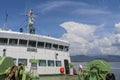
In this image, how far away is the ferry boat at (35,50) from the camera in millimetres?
23392

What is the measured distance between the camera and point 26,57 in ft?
79.8

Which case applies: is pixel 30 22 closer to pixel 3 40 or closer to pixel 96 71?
pixel 3 40

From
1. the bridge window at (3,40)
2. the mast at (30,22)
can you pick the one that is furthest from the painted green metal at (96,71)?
the mast at (30,22)

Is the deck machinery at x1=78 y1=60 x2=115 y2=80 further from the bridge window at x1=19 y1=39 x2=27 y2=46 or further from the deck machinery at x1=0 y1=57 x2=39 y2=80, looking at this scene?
the bridge window at x1=19 y1=39 x2=27 y2=46

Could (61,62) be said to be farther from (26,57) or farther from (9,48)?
(9,48)

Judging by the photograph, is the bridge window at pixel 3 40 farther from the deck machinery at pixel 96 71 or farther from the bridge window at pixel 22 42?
the deck machinery at pixel 96 71

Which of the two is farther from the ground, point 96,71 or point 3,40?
point 3,40

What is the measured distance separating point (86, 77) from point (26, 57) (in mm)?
7163

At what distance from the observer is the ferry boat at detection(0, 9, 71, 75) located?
76.7ft

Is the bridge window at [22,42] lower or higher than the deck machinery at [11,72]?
higher

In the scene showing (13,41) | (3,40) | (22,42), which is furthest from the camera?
(22,42)

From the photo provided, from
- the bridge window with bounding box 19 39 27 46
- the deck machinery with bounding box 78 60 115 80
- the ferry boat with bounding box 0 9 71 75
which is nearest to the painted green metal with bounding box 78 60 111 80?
the deck machinery with bounding box 78 60 115 80

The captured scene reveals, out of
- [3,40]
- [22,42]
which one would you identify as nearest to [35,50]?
[22,42]

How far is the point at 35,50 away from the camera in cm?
2542
